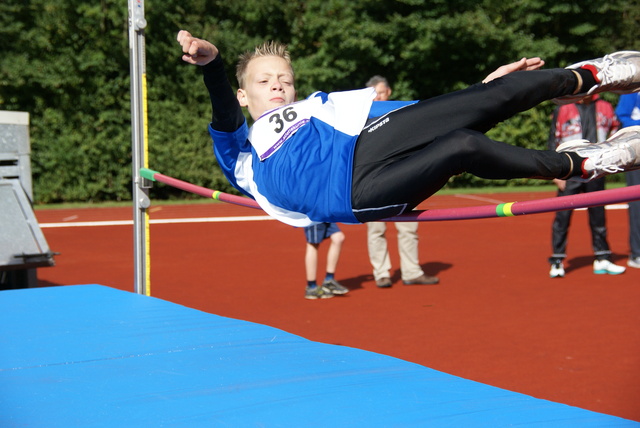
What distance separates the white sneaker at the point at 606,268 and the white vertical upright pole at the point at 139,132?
453 cm

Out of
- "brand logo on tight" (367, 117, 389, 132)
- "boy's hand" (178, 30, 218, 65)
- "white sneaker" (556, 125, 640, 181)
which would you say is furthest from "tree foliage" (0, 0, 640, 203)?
"white sneaker" (556, 125, 640, 181)

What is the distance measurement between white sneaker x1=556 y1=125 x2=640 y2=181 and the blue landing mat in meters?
0.84

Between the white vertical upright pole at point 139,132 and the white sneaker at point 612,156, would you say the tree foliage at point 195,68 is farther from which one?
the white sneaker at point 612,156

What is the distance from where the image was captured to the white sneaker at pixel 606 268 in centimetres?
Answer: 740

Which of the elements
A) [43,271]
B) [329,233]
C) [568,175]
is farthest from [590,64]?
[43,271]

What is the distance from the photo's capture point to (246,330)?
390 cm

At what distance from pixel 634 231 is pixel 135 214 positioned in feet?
16.4

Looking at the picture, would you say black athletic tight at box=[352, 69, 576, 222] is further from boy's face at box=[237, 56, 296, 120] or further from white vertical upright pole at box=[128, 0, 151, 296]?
white vertical upright pole at box=[128, 0, 151, 296]

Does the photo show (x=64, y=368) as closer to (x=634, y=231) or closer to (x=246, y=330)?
(x=246, y=330)

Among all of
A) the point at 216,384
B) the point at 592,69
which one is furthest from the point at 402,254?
the point at 592,69

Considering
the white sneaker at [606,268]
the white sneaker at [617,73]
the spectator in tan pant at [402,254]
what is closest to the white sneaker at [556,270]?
the white sneaker at [606,268]

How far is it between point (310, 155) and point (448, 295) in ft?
13.3

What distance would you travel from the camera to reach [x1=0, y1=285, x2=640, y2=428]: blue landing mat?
2.61 m

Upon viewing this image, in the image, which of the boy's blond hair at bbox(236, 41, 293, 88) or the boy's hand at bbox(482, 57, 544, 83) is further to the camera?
the boy's blond hair at bbox(236, 41, 293, 88)
